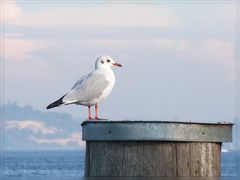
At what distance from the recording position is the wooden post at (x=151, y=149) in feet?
38.6

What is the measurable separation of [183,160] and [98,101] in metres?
3.74

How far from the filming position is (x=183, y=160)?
11.8 m

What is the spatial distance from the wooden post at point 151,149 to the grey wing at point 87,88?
9.53ft

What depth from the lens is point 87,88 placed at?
48.6ft

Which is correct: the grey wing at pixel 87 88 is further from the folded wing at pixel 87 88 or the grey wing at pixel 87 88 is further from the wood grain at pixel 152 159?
the wood grain at pixel 152 159

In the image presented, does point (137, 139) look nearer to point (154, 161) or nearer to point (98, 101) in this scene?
point (154, 161)

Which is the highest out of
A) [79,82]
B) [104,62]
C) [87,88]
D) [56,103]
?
[104,62]

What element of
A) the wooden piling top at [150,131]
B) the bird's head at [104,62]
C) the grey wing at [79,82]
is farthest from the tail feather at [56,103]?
the wooden piling top at [150,131]

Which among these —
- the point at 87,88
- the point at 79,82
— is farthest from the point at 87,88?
the point at 79,82

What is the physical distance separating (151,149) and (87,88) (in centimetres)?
325

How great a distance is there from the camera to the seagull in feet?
48.8

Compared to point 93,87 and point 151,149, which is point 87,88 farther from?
point 151,149

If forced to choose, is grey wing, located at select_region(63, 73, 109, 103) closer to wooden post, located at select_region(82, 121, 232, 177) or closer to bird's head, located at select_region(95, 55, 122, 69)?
bird's head, located at select_region(95, 55, 122, 69)

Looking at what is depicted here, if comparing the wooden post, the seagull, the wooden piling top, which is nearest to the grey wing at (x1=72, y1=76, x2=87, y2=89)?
the seagull
